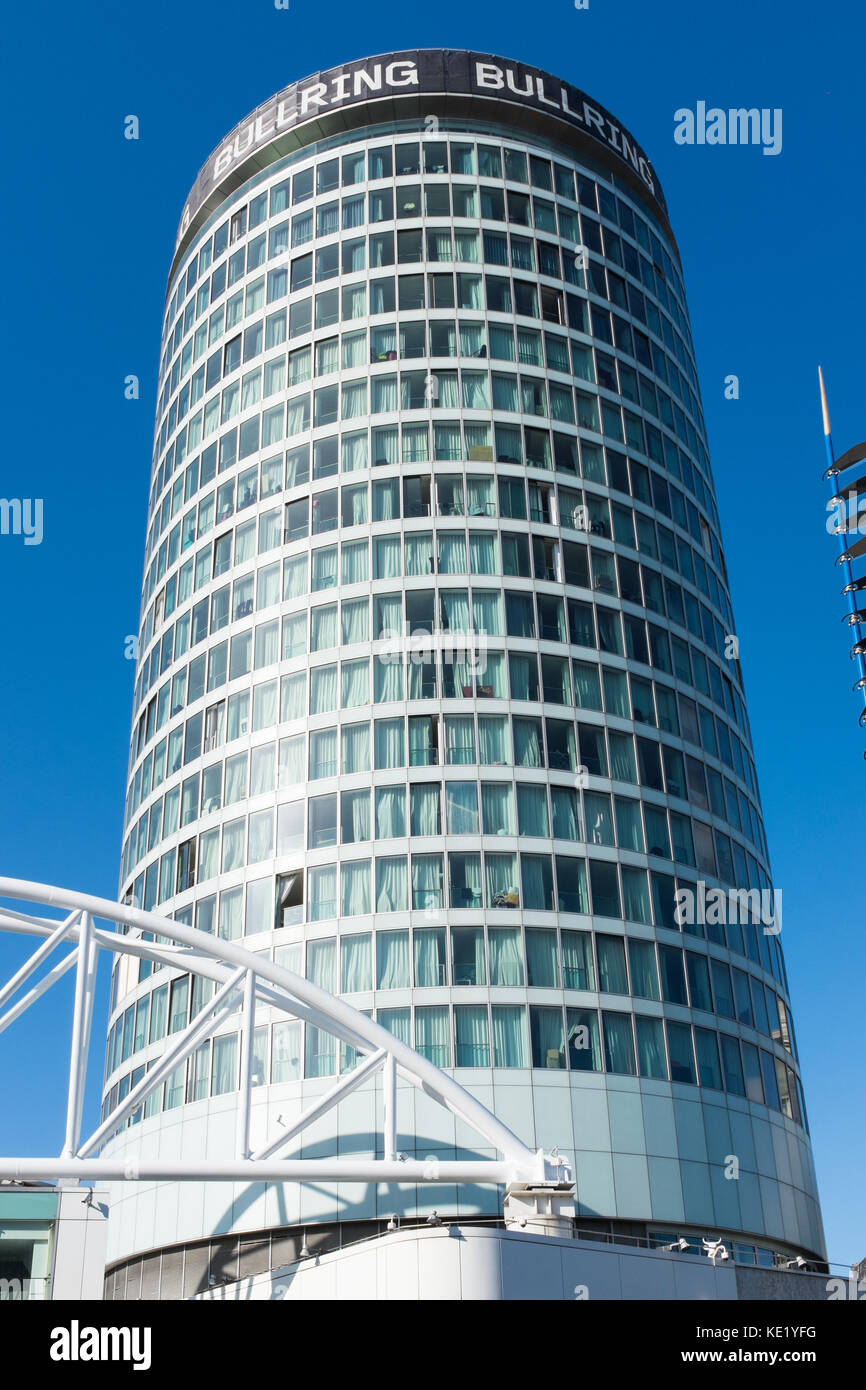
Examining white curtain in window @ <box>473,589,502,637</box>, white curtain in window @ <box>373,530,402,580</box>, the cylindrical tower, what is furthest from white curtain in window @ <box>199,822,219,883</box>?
white curtain in window @ <box>473,589,502,637</box>

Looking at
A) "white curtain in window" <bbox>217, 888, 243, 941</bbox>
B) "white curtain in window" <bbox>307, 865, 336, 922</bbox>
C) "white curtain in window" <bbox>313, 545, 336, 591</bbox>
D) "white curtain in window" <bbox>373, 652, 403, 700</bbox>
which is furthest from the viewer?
"white curtain in window" <bbox>313, 545, 336, 591</bbox>

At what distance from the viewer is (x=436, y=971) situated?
1903 inches

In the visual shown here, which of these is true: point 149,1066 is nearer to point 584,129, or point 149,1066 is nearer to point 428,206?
point 428,206

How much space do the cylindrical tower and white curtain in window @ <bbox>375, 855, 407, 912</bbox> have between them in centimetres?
16

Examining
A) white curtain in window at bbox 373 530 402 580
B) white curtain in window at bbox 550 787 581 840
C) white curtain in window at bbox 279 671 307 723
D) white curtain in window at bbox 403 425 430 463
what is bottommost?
white curtain in window at bbox 550 787 581 840

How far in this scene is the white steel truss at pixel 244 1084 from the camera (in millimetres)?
35969

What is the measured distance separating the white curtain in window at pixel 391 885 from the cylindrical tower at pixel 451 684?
0.51 feet

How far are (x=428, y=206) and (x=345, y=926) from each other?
3489 centimetres

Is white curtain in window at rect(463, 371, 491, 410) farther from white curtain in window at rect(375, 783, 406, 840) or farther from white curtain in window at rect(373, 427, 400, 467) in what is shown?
white curtain in window at rect(375, 783, 406, 840)

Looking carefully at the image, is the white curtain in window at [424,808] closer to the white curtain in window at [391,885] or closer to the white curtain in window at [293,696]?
the white curtain in window at [391,885]

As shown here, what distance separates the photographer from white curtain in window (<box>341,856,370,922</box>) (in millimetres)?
50062

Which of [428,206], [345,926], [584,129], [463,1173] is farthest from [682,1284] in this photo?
[584,129]

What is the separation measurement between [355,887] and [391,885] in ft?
4.59

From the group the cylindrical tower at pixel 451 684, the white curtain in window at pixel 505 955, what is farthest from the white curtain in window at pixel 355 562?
the white curtain in window at pixel 505 955
